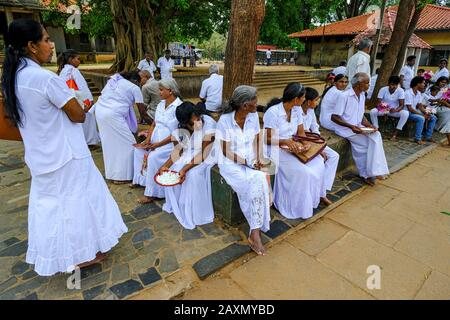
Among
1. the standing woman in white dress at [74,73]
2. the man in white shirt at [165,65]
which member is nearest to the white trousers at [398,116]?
the standing woman in white dress at [74,73]

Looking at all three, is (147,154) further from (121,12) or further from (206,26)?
(206,26)

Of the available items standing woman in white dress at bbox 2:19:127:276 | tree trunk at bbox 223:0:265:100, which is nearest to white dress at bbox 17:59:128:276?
standing woman in white dress at bbox 2:19:127:276

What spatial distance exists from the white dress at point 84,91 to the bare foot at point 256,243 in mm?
3409

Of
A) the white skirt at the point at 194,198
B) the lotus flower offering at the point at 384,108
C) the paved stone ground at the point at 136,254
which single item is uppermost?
the lotus flower offering at the point at 384,108

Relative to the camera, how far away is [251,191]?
2768 mm

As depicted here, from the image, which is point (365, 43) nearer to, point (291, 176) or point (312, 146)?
point (312, 146)

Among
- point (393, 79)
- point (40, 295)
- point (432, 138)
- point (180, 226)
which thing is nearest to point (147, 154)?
point (180, 226)

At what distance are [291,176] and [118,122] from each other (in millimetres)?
2479

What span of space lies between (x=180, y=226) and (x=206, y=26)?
12.2 metres

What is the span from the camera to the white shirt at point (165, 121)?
3.48m

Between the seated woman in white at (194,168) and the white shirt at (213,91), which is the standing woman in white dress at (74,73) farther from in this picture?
the white shirt at (213,91)

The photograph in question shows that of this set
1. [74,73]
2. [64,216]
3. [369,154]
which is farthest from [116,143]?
[369,154]

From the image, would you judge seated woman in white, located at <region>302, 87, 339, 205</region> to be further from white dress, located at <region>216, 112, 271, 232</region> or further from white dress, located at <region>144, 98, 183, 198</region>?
white dress, located at <region>144, 98, 183, 198</region>

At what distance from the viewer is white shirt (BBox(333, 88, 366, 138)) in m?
4.14
